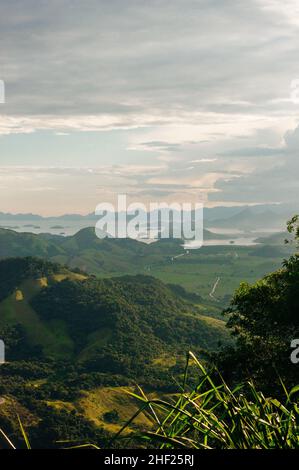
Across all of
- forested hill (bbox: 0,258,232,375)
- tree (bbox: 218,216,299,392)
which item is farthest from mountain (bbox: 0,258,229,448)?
tree (bbox: 218,216,299,392)

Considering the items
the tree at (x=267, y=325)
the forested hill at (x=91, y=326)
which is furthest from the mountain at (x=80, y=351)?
the tree at (x=267, y=325)

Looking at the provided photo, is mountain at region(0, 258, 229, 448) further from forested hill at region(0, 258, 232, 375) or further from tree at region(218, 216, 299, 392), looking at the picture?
tree at region(218, 216, 299, 392)

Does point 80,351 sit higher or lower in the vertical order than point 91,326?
lower

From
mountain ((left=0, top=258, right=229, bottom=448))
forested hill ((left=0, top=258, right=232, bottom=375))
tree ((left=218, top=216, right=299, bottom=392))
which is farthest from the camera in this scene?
forested hill ((left=0, top=258, right=232, bottom=375))

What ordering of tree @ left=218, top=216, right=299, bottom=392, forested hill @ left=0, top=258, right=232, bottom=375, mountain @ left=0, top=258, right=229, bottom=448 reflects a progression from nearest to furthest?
tree @ left=218, top=216, right=299, bottom=392 < mountain @ left=0, top=258, right=229, bottom=448 < forested hill @ left=0, top=258, right=232, bottom=375

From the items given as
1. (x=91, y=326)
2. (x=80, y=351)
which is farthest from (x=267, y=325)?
(x=91, y=326)

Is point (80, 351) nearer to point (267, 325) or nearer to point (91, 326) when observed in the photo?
point (91, 326)

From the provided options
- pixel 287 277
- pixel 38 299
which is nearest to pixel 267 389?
pixel 287 277

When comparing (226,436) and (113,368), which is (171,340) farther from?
(226,436)

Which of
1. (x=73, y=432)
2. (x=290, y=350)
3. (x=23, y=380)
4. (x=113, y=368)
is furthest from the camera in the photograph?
(x=113, y=368)

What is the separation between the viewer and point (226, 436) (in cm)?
349

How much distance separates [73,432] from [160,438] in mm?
101448

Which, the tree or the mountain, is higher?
the tree
